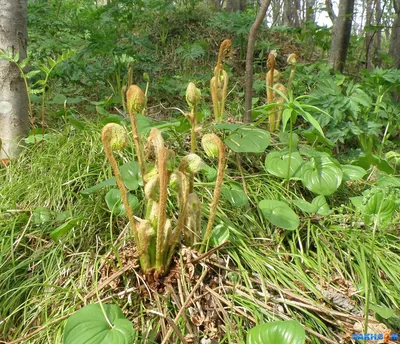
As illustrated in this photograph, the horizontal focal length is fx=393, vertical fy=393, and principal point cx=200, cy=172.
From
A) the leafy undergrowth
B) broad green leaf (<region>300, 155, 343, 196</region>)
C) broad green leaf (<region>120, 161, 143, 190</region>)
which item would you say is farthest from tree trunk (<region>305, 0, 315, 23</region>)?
broad green leaf (<region>120, 161, 143, 190</region>)

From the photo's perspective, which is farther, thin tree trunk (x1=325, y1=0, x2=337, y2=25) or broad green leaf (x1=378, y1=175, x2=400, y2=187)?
thin tree trunk (x1=325, y1=0, x2=337, y2=25)

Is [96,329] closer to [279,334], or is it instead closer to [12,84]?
[279,334]

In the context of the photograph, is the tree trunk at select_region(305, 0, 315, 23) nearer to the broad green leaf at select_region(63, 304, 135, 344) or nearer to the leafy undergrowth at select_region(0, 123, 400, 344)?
the leafy undergrowth at select_region(0, 123, 400, 344)

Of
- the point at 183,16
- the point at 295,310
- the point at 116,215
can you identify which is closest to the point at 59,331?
the point at 116,215

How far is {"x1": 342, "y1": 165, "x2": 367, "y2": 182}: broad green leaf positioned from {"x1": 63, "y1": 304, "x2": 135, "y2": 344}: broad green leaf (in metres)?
1.24

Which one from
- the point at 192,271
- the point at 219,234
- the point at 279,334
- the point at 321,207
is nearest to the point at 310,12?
the point at 321,207

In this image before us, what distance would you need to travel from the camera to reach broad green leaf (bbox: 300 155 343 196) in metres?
1.68

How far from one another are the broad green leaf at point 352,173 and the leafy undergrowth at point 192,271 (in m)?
0.22

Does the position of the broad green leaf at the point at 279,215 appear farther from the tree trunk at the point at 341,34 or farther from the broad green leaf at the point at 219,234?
the tree trunk at the point at 341,34

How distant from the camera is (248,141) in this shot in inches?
71.6

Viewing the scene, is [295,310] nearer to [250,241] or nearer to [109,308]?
[250,241]

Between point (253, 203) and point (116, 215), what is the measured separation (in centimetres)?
59

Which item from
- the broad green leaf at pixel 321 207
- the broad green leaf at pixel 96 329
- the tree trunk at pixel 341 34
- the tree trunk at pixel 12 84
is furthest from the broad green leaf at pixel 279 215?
the tree trunk at pixel 341 34

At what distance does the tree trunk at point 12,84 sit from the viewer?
6.45ft
